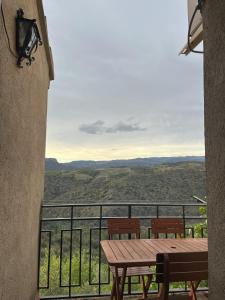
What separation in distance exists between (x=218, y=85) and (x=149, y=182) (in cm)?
1251

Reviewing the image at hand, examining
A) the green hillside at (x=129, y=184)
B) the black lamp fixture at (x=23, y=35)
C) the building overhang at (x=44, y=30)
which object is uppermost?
the building overhang at (x=44, y=30)

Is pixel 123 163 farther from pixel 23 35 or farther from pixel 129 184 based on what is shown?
pixel 23 35

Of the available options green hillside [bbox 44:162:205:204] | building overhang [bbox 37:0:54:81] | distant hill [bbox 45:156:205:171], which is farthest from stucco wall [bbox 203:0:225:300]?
distant hill [bbox 45:156:205:171]

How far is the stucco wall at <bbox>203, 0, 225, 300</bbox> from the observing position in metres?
1.21

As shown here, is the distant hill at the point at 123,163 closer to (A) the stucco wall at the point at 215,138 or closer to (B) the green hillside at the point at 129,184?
(B) the green hillside at the point at 129,184

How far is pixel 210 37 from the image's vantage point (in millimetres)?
1370

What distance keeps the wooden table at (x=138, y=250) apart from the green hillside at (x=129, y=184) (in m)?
8.04

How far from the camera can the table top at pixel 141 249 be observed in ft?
7.64

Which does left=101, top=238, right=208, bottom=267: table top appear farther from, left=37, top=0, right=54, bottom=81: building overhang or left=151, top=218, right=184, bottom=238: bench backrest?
left=37, top=0, right=54, bottom=81: building overhang

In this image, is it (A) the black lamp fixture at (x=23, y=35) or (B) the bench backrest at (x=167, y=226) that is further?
(B) the bench backrest at (x=167, y=226)

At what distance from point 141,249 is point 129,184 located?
11.4m

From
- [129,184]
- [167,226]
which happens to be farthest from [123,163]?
[167,226]

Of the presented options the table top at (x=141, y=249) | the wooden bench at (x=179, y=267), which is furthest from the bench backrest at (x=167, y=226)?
the wooden bench at (x=179, y=267)

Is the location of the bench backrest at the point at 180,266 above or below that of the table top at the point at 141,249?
above
